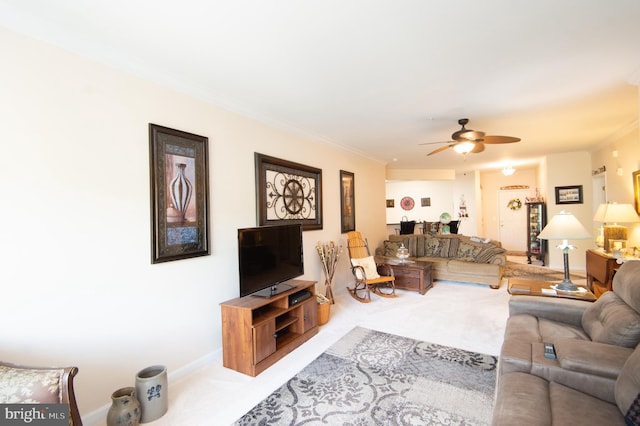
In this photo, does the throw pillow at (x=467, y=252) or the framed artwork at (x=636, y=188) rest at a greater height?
the framed artwork at (x=636, y=188)

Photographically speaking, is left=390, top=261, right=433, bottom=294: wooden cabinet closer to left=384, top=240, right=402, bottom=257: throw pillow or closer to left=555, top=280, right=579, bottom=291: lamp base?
left=384, top=240, right=402, bottom=257: throw pillow

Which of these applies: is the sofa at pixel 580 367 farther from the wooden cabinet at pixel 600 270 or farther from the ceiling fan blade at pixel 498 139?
the wooden cabinet at pixel 600 270

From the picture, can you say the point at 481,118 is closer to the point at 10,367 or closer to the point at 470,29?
the point at 470,29

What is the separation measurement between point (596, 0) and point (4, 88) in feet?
11.1

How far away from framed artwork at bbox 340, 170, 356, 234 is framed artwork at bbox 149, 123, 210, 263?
267 centimetres

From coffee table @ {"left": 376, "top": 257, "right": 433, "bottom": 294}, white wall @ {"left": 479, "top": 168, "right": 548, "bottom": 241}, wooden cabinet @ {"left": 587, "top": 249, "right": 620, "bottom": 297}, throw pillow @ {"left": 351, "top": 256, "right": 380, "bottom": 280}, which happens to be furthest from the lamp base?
white wall @ {"left": 479, "top": 168, "right": 548, "bottom": 241}

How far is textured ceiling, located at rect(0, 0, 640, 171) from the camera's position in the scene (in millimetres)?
1741

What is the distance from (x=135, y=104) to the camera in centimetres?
229

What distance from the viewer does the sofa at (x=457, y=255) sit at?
5.26m

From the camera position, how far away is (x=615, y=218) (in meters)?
3.96

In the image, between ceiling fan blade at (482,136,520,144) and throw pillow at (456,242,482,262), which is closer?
ceiling fan blade at (482,136,520,144)

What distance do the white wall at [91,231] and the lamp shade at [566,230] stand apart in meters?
3.21

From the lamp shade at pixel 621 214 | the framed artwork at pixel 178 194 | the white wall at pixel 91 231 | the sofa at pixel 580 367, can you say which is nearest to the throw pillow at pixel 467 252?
the lamp shade at pixel 621 214

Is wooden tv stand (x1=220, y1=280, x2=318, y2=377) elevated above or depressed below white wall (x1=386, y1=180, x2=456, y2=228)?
below
